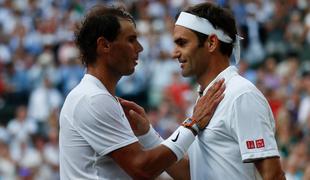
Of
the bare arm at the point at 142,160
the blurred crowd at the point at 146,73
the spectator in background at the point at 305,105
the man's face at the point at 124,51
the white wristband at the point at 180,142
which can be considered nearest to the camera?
the bare arm at the point at 142,160

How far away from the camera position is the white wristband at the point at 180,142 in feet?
18.8

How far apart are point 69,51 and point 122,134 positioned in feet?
37.3

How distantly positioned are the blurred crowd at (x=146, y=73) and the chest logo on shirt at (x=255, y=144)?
6061mm

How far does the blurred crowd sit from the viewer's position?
13711mm

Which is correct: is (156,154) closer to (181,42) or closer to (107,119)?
(107,119)

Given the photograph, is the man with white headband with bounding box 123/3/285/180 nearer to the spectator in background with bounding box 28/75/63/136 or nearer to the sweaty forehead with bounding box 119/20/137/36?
the sweaty forehead with bounding box 119/20/137/36

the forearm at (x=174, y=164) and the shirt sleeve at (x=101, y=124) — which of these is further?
the forearm at (x=174, y=164)

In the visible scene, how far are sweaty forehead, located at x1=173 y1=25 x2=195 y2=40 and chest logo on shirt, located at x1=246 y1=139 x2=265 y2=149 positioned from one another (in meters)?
0.83

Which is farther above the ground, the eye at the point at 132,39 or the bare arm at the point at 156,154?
the eye at the point at 132,39

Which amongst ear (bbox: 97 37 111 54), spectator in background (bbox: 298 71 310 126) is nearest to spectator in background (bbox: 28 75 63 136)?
spectator in background (bbox: 298 71 310 126)

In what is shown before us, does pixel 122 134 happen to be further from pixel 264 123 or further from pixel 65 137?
pixel 264 123

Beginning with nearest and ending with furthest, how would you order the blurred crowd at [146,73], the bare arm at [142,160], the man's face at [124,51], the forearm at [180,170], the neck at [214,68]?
the bare arm at [142,160] < the man's face at [124,51] < the neck at [214,68] < the forearm at [180,170] < the blurred crowd at [146,73]

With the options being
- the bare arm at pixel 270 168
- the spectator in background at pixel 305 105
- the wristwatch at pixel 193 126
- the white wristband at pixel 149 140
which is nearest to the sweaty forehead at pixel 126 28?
the wristwatch at pixel 193 126

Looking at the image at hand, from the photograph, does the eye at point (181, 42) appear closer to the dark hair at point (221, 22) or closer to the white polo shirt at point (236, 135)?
the dark hair at point (221, 22)
